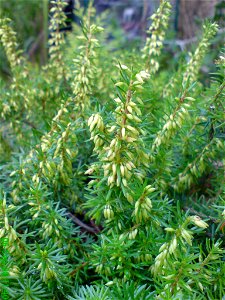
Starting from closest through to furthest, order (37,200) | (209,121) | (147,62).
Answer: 1. (37,200)
2. (209,121)
3. (147,62)

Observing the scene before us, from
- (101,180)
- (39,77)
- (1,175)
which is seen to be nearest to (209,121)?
(101,180)

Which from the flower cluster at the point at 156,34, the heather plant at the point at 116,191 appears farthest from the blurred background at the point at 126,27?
the heather plant at the point at 116,191

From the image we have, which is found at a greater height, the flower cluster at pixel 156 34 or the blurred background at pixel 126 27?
the flower cluster at pixel 156 34

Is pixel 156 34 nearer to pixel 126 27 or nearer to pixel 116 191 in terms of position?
→ pixel 116 191

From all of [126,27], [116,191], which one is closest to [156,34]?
[116,191]

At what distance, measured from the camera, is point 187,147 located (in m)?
1.62

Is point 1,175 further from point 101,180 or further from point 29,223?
point 101,180

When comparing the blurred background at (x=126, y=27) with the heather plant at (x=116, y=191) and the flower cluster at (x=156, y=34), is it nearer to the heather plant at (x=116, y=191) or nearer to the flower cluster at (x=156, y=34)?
the flower cluster at (x=156, y=34)

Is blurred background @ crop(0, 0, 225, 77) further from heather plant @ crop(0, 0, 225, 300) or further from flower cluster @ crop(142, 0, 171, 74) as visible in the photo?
heather plant @ crop(0, 0, 225, 300)

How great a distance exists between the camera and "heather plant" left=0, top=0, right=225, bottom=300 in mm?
1121

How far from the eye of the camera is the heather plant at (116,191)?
1121 mm

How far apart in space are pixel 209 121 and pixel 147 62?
1.81 feet

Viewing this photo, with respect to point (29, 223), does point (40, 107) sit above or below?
above

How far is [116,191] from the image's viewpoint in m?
1.20
